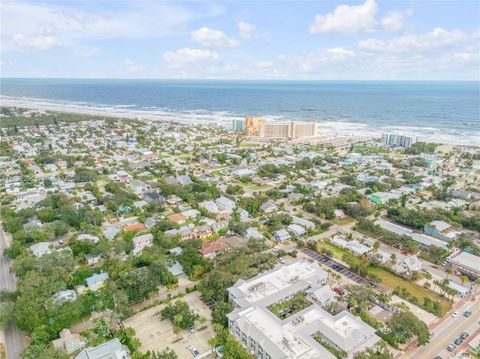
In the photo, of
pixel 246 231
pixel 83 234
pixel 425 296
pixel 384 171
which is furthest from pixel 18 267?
pixel 384 171

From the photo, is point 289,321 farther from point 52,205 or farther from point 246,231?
point 52,205

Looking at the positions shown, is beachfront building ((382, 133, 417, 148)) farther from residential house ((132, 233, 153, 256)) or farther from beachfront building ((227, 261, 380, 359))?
residential house ((132, 233, 153, 256))

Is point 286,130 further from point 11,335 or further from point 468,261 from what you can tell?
point 11,335

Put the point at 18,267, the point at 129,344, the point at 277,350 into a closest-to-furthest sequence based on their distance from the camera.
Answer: the point at 277,350
the point at 129,344
the point at 18,267

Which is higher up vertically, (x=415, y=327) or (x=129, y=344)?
(x=415, y=327)

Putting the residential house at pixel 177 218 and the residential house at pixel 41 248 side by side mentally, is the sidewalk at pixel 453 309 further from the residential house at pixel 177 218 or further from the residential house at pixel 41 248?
the residential house at pixel 41 248

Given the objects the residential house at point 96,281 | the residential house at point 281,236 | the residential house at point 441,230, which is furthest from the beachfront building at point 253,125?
the residential house at point 96,281

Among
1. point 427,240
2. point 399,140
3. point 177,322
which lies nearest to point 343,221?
point 427,240
